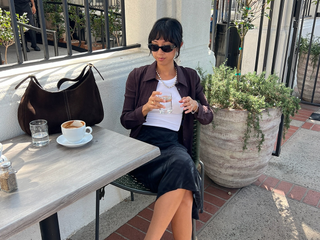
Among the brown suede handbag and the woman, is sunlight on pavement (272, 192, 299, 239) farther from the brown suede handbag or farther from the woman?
the brown suede handbag

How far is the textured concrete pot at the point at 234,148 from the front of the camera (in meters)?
2.27

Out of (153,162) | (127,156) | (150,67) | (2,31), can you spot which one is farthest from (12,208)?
(2,31)

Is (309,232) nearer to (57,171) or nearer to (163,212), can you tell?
(163,212)

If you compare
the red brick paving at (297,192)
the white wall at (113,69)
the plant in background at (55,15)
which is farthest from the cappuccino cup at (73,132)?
the plant in background at (55,15)

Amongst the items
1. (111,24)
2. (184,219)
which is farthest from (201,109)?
(111,24)

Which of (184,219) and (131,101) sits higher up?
(131,101)

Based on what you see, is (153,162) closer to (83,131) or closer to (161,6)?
(83,131)

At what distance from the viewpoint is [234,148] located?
2338mm

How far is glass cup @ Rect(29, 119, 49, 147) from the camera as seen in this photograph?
1.48m

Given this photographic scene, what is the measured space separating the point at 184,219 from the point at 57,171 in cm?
83

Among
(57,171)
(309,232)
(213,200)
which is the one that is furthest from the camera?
(213,200)

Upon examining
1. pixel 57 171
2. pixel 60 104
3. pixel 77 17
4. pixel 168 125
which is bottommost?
pixel 168 125

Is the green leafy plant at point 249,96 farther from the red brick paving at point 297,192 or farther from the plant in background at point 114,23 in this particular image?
the plant in background at point 114,23

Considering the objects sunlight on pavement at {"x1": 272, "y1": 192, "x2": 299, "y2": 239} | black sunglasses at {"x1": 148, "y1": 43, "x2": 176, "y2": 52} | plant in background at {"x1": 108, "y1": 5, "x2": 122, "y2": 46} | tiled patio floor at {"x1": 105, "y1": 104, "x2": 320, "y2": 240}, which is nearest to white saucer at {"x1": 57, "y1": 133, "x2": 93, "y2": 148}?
black sunglasses at {"x1": 148, "y1": 43, "x2": 176, "y2": 52}
